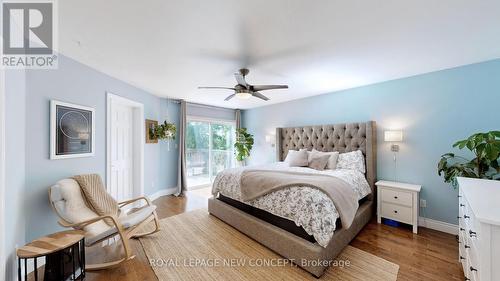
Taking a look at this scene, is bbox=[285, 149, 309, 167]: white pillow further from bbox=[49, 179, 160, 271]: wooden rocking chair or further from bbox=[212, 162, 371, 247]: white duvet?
bbox=[49, 179, 160, 271]: wooden rocking chair

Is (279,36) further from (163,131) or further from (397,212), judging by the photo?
(163,131)

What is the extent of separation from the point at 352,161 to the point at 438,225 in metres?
1.48

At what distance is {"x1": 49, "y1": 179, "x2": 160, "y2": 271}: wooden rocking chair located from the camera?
1.94m

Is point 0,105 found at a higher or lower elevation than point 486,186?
higher

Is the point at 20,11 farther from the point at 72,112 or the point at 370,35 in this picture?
the point at 370,35

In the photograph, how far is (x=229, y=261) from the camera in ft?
6.97

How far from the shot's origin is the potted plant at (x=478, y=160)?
6.84 feet

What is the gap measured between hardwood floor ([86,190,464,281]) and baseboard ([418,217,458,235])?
11cm

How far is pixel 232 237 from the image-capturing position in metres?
2.66

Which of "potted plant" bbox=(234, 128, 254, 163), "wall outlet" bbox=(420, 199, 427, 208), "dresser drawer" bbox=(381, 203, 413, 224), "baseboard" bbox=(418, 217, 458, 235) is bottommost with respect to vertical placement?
"baseboard" bbox=(418, 217, 458, 235)

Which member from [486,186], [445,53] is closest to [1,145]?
[486,186]

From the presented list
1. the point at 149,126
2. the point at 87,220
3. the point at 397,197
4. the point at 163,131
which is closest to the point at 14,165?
the point at 87,220

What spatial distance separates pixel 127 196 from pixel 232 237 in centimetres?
258

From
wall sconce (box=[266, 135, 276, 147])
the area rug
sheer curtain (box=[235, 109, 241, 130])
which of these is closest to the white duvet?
the area rug
